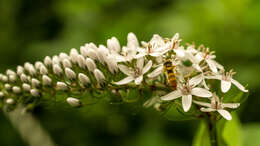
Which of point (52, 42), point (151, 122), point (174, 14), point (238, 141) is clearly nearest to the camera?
point (238, 141)

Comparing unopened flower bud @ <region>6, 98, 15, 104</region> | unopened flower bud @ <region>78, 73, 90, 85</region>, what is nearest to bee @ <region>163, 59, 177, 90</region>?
unopened flower bud @ <region>78, 73, 90, 85</region>

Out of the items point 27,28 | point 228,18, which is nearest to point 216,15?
point 228,18

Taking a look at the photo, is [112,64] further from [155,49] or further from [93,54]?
[155,49]

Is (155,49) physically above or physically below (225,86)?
above

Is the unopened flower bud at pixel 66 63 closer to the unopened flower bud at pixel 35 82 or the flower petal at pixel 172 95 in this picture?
the unopened flower bud at pixel 35 82

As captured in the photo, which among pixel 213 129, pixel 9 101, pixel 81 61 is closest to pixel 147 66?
pixel 81 61

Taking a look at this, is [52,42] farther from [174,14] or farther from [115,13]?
[174,14]

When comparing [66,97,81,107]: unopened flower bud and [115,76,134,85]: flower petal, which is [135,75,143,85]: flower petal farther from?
[66,97,81,107]: unopened flower bud
